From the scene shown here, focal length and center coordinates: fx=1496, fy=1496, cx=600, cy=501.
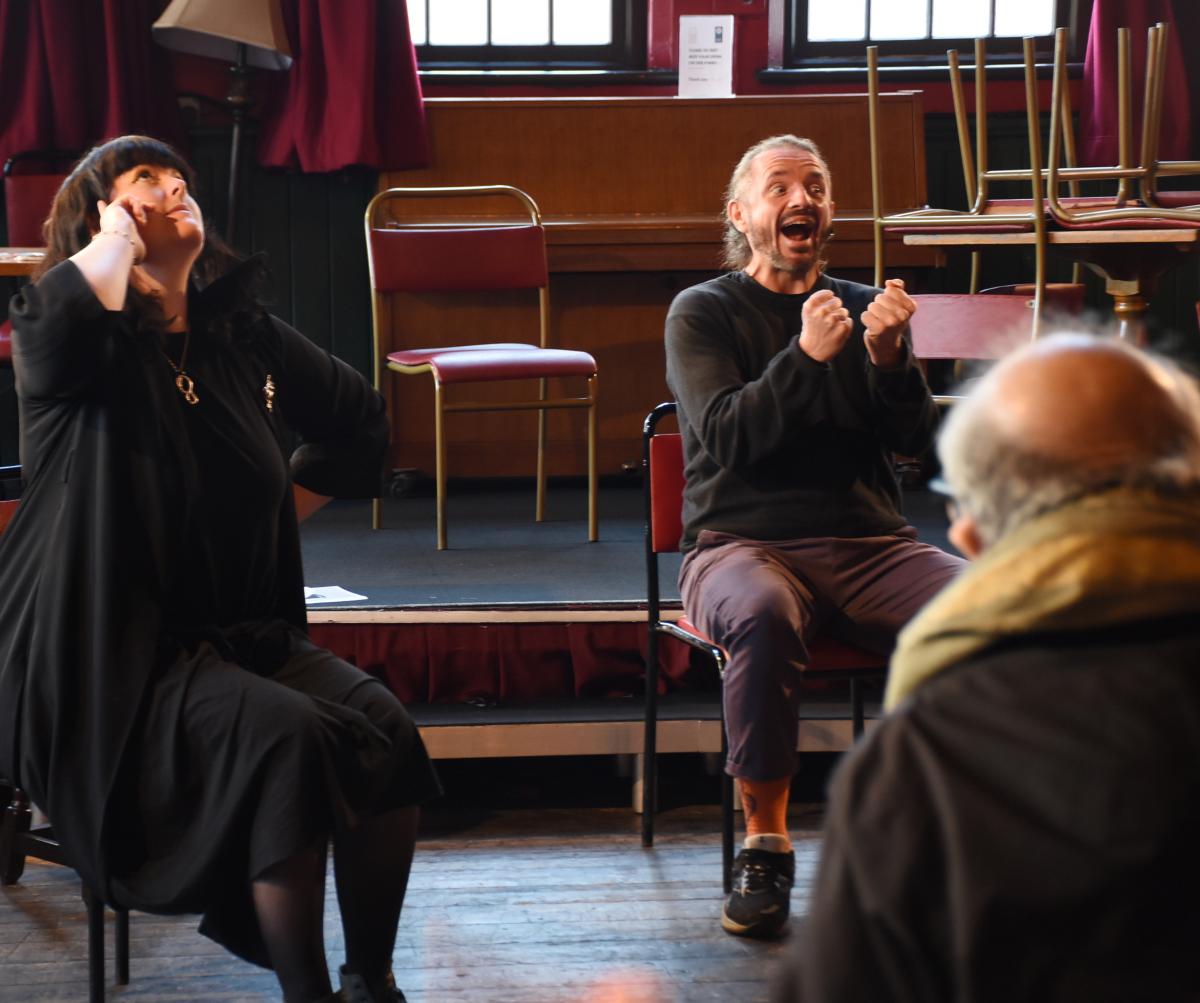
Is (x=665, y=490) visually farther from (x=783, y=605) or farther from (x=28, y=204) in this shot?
(x=28, y=204)

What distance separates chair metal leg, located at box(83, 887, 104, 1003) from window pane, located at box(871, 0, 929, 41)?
414 cm

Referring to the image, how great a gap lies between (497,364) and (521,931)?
1.60 meters

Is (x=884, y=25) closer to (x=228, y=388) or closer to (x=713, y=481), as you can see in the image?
(x=713, y=481)

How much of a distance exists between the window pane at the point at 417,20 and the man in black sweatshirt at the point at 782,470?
8.66ft

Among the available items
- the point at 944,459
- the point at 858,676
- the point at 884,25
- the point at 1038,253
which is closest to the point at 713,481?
the point at 858,676

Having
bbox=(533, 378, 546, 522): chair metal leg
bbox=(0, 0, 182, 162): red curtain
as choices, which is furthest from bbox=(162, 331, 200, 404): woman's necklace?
bbox=(0, 0, 182, 162): red curtain

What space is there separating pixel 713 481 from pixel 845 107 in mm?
2561

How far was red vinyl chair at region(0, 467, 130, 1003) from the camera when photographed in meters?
1.92

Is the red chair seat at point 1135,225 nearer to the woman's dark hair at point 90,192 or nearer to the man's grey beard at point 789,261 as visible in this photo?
the man's grey beard at point 789,261

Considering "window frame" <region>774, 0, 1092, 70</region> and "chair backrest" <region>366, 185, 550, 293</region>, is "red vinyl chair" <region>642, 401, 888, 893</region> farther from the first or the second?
"window frame" <region>774, 0, 1092, 70</region>

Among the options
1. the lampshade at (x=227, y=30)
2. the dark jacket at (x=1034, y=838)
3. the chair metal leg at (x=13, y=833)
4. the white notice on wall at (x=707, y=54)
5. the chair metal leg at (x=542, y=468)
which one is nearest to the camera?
the dark jacket at (x=1034, y=838)

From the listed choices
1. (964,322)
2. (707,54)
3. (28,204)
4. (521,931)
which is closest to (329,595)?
(521,931)

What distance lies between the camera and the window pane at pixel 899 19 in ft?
16.8

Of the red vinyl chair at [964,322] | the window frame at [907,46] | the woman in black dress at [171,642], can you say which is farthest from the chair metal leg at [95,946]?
the window frame at [907,46]
